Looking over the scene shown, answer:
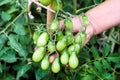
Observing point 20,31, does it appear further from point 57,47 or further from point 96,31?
point 96,31

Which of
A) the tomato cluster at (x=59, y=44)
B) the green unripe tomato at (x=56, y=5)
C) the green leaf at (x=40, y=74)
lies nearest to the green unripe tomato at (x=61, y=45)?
the tomato cluster at (x=59, y=44)

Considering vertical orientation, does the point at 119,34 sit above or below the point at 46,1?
below

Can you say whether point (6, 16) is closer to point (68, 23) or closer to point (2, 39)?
point (2, 39)

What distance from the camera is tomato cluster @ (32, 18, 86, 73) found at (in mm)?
1491

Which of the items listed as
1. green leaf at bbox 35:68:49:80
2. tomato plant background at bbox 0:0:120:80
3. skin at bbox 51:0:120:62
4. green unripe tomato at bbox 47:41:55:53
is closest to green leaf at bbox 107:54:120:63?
tomato plant background at bbox 0:0:120:80

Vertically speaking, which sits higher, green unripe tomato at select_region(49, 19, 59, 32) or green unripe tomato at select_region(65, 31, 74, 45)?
green unripe tomato at select_region(49, 19, 59, 32)

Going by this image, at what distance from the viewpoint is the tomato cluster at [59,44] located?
4.89 ft

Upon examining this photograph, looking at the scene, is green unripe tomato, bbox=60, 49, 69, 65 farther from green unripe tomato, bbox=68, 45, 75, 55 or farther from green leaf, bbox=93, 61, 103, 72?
green leaf, bbox=93, 61, 103, 72

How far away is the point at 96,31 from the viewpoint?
174cm

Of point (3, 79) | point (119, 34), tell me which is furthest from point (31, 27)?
point (119, 34)

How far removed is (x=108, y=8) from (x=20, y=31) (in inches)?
18.4

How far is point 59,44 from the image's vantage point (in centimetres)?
149

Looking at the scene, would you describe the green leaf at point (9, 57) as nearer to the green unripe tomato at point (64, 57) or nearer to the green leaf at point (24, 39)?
the green leaf at point (24, 39)

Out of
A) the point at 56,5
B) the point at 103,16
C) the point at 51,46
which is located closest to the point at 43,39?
the point at 51,46
